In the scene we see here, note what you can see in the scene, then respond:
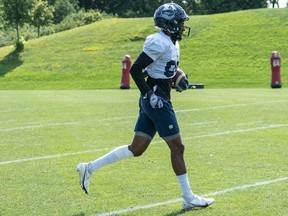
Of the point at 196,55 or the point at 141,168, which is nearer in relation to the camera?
the point at 141,168

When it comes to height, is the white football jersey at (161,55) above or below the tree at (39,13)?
above

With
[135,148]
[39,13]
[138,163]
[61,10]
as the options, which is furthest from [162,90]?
[61,10]

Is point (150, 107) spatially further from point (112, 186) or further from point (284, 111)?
point (284, 111)

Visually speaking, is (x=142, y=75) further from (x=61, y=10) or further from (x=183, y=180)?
(x=61, y=10)

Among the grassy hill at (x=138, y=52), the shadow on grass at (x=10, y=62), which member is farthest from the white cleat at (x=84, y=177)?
the shadow on grass at (x=10, y=62)

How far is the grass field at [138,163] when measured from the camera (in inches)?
247

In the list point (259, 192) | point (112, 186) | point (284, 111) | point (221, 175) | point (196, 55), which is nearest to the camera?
point (259, 192)

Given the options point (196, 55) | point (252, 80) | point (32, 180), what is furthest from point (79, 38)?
point (32, 180)

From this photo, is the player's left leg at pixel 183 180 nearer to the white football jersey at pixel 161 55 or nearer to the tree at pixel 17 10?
the white football jersey at pixel 161 55

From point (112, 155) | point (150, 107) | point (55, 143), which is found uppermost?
point (150, 107)

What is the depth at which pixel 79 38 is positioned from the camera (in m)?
46.6

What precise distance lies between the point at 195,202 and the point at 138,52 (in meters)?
34.8

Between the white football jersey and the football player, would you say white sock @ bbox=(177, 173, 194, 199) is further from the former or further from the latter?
the white football jersey

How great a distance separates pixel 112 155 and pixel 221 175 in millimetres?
1654
